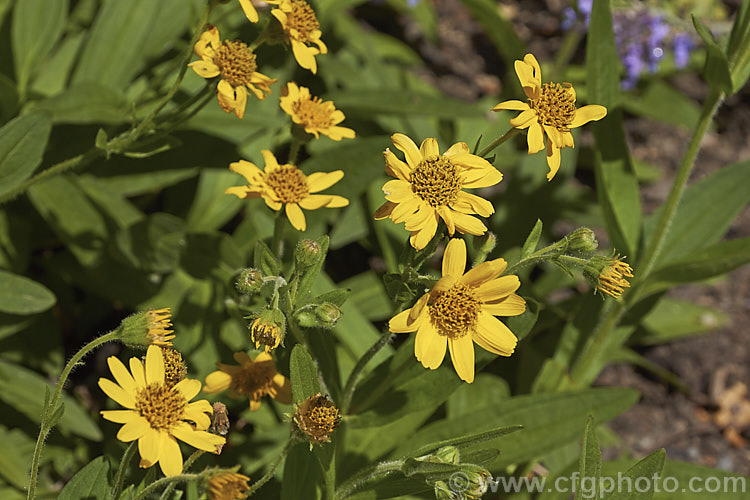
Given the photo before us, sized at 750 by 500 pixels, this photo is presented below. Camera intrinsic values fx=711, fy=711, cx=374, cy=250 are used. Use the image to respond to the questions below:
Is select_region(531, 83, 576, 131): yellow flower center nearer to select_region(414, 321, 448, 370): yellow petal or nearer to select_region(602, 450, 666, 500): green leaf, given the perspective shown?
select_region(414, 321, 448, 370): yellow petal

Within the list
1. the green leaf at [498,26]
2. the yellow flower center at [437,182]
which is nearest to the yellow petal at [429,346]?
the yellow flower center at [437,182]

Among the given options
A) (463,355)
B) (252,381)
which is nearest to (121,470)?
(252,381)

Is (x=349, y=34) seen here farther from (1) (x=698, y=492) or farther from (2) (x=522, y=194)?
(1) (x=698, y=492)

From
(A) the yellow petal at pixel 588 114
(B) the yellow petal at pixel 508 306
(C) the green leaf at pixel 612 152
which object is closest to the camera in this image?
(B) the yellow petal at pixel 508 306

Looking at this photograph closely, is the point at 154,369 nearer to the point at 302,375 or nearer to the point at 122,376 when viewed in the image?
the point at 122,376

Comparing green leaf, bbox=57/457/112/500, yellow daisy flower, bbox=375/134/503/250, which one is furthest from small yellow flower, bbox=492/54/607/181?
green leaf, bbox=57/457/112/500

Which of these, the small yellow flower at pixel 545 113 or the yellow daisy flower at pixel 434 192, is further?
the small yellow flower at pixel 545 113

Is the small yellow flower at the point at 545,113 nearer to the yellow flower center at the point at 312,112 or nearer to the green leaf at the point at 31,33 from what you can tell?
the yellow flower center at the point at 312,112
